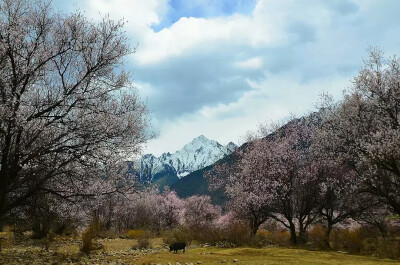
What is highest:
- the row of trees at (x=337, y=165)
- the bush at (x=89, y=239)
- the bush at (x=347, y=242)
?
the row of trees at (x=337, y=165)

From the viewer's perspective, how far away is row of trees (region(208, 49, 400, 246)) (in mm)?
20750

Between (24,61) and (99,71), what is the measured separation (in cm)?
316

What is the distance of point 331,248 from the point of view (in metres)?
23.9

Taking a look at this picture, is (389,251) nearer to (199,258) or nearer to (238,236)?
(238,236)

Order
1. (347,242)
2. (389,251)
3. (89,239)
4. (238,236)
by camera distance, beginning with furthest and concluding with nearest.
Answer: (238,236) < (347,242) < (89,239) < (389,251)

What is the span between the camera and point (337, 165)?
2677cm

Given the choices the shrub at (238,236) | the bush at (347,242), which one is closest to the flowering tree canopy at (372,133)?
the bush at (347,242)

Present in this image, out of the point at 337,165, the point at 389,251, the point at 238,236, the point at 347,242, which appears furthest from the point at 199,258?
the point at 337,165

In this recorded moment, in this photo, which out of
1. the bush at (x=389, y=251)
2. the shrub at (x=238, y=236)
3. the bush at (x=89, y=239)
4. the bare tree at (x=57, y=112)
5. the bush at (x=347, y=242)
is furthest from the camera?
the shrub at (x=238, y=236)

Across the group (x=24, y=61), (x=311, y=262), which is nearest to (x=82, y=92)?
(x=24, y=61)

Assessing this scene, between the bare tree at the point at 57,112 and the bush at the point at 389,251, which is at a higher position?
the bare tree at the point at 57,112

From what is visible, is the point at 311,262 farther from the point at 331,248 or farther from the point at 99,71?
the point at 99,71

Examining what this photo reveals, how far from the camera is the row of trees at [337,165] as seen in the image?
68.1ft

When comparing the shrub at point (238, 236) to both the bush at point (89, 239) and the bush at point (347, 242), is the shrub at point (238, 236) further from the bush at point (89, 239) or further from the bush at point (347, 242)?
the bush at point (89, 239)
